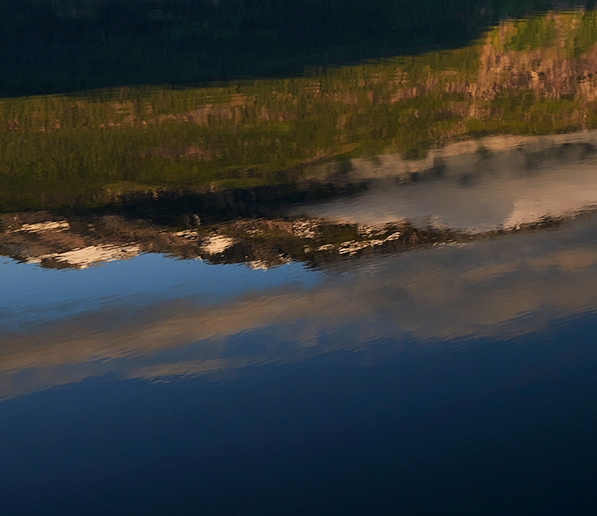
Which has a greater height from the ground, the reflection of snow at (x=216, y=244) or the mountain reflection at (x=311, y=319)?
the reflection of snow at (x=216, y=244)

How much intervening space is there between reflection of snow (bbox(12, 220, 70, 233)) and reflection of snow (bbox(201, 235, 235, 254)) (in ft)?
26.4

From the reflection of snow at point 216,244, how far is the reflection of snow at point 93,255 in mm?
2896

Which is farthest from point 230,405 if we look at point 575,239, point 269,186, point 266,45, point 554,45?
point 266,45

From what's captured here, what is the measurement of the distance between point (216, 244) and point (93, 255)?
5094 millimetres

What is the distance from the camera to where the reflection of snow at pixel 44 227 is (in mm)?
38062

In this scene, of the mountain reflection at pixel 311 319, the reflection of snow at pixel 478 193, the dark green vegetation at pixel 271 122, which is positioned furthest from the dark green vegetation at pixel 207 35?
the mountain reflection at pixel 311 319

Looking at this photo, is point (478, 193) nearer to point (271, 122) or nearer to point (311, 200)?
point (311, 200)

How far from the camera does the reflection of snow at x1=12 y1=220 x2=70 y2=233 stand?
38062mm

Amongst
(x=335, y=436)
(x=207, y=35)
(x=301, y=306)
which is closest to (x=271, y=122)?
(x=301, y=306)

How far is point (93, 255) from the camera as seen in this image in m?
33.5

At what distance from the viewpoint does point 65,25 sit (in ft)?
373

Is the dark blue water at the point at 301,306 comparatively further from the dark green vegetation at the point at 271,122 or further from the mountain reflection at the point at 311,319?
the dark green vegetation at the point at 271,122

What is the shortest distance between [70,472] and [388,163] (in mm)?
29409

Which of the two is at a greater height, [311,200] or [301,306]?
[311,200]
